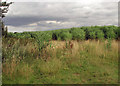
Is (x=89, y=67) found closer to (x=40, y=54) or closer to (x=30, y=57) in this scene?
(x=40, y=54)

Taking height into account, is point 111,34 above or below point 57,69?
above

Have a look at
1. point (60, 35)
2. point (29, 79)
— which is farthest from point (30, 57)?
point (60, 35)

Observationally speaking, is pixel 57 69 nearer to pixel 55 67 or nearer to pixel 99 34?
pixel 55 67

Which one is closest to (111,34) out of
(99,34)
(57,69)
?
(99,34)

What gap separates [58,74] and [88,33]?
37.3ft

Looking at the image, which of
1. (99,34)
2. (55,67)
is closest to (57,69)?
(55,67)

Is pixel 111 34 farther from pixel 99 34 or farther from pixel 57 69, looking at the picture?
pixel 57 69

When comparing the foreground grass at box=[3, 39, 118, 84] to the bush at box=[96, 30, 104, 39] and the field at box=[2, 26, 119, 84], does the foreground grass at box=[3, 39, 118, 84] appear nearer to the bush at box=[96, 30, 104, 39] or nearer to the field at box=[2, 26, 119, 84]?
the field at box=[2, 26, 119, 84]

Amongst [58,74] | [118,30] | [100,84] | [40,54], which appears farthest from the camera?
[118,30]

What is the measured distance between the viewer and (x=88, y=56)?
7.00m

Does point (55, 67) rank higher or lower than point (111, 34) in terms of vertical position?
lower

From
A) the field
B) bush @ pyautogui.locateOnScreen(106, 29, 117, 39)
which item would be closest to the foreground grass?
the field

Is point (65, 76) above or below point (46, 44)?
below

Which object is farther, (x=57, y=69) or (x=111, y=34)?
(x=111, y=34)
